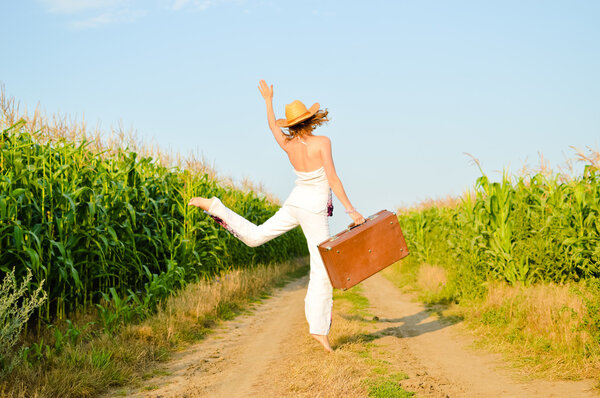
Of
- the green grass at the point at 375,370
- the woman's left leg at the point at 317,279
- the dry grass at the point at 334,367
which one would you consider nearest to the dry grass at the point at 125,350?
the dry grass at the point at 334,367

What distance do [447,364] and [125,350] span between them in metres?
3.81

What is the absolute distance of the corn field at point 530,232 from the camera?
850 cm

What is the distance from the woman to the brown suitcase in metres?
0.19

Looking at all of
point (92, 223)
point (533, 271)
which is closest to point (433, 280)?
point (533, 271)

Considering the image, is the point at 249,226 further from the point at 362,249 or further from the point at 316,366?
the point at 316,366

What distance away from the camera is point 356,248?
5.35 metres

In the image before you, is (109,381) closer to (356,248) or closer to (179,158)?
(356,248)

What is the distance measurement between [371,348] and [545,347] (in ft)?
6.85

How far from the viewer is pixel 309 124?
5582mm

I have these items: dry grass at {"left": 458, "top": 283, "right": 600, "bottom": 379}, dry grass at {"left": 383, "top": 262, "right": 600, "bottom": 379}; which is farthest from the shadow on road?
dry grass at {"left": 458, "top": 283, "right": 600, "bottom": 379}

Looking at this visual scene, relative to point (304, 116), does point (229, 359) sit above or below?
below

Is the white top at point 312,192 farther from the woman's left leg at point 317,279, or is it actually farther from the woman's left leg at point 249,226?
the woman's left leg at point 249,226

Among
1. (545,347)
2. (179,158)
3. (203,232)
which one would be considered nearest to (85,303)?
(203,232)

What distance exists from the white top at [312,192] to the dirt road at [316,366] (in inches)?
66.5
